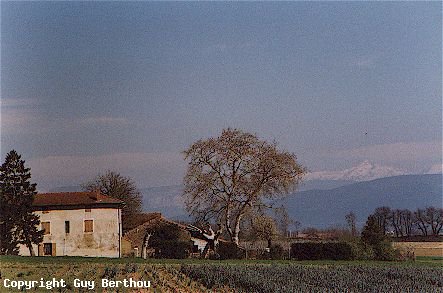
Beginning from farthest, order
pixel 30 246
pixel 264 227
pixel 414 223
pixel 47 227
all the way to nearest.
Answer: pixel 414 223, pixel 264 227, pixel 47 227, pixel 30 246

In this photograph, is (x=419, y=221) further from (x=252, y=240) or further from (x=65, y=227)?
(x=65, y=227)

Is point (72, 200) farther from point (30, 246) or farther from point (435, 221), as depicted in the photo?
point (435, 221)

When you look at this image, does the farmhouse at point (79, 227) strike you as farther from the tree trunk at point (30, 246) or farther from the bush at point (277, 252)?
the bush at point (277, 252)

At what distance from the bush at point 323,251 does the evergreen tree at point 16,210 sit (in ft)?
47.3

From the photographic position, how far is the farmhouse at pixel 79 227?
1647 inches

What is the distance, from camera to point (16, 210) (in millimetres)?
37000

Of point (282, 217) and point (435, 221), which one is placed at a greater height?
point (435, 221)

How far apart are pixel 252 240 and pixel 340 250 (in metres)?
10.1

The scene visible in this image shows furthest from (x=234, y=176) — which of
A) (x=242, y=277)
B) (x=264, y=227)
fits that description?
(x=242, y=277)

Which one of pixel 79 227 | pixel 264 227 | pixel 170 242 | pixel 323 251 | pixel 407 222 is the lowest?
pixel 323 251

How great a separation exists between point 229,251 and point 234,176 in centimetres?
681

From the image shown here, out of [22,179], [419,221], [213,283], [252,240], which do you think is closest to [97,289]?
[213,283]

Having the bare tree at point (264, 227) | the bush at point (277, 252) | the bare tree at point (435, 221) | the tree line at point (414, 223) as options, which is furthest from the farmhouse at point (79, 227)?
the tree line at point (414, 223)

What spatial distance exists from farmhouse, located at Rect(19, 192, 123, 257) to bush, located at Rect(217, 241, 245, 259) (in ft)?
25.9
